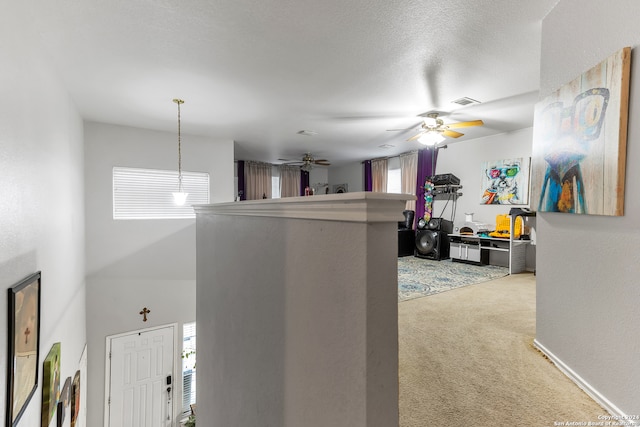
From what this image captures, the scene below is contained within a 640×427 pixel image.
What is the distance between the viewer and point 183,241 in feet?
15.3

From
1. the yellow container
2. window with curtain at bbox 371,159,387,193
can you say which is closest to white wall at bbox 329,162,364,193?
window with curtain at bbox 371,159,387,193

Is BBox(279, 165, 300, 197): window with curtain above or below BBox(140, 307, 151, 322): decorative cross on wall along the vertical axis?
above

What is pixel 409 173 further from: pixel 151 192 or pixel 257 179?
pixel 151 192

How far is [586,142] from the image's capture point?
134 centimetres

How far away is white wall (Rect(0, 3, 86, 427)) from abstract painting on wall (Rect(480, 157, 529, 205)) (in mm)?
6039

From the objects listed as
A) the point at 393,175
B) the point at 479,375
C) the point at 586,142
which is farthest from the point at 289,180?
the point at 586,142

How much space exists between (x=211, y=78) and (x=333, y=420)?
2871mm

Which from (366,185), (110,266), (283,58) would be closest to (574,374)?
(283,58)

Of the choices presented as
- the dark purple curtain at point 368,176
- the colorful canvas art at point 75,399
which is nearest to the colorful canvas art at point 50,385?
the colorful canvas art at point 75,399

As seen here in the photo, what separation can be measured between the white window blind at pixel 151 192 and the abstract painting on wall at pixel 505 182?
16.7 ft

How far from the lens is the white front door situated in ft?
13.9

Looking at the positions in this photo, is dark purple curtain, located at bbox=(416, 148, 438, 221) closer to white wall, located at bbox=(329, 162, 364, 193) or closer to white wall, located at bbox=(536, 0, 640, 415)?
white wall, located at bbox=(329, 162, 364, 193)

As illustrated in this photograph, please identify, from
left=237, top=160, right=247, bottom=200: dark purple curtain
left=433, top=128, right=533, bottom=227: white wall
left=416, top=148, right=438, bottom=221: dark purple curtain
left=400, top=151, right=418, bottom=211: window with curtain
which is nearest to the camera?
left=433, top=128, right=533, bottom=227: white wall

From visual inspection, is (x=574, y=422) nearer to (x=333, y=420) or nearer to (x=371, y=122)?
(x=333, y=420)
